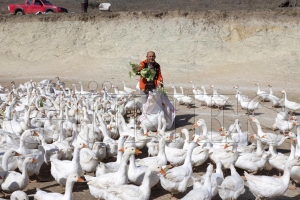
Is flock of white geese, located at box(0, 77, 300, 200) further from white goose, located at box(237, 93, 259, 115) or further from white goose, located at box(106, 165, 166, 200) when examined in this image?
white goose, located at box(237, 93, 259, 115)

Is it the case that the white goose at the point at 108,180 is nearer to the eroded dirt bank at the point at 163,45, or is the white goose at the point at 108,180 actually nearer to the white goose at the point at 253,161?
the white goose at the point at 253,161

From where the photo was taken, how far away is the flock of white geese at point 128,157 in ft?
22.6

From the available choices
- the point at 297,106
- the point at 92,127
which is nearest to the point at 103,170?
the point at 92,127

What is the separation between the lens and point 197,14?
25.1m

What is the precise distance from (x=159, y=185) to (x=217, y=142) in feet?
6.95

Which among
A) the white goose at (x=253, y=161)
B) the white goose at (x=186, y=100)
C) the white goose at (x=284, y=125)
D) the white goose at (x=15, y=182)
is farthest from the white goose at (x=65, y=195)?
the white goose at (x=186, y=100)

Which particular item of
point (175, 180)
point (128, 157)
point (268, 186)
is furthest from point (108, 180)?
point (268, 186)

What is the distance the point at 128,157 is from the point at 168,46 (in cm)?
1827

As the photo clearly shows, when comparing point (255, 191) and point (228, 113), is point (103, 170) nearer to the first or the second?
point (255, 191)

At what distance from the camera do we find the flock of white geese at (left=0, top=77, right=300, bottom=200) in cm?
688

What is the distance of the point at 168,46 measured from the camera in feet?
81.4

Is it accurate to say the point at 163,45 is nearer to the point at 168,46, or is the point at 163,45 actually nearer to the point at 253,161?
the point at 168,46

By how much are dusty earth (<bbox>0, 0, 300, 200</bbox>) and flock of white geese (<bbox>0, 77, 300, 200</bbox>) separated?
306 inches

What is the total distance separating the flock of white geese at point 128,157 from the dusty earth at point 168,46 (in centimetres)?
777
